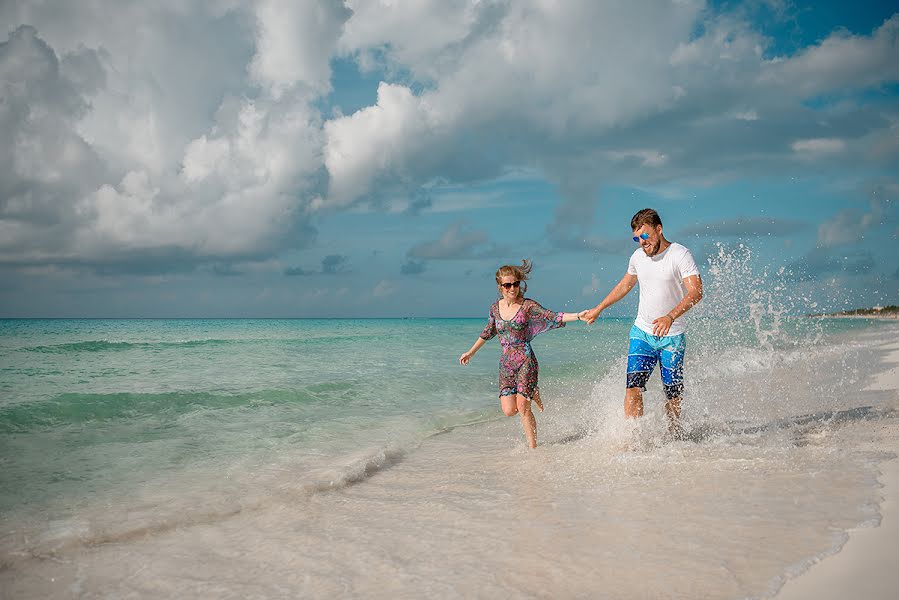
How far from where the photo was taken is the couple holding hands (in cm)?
575

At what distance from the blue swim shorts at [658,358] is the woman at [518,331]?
2.64 feet

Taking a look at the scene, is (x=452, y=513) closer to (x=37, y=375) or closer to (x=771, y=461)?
(x=771, y=461)

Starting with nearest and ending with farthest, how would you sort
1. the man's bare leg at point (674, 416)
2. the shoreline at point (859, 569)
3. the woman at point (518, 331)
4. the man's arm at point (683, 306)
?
the shoreline at point (859, 569)
the man's arm at point (683, 306)
the man's bare leg at point (674, 416)
the woman at point (518, 331)

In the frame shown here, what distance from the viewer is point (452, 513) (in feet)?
14.7

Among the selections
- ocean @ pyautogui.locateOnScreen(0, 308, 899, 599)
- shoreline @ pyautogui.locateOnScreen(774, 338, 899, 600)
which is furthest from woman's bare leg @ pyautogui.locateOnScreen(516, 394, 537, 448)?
shoreline @ pyautogui.locateOnScreen(774, 338, 899, 600)

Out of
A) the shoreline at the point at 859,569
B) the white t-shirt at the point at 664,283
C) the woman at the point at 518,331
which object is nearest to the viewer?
the shoreline at the point at 859,569

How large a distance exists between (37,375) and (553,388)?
14.3 meters

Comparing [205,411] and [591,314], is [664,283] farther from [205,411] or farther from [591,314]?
[205,411]

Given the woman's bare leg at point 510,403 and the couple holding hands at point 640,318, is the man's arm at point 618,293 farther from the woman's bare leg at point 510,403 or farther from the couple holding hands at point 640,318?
the woman's bare leg at point 510,403

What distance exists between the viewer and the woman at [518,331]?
639 centimetres

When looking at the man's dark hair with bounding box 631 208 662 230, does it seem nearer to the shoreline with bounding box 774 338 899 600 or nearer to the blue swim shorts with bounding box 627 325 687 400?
the blue swim shorts with bounding box 627 325 687 400

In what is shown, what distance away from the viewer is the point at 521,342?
6.45m

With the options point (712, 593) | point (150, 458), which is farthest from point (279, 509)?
point (712, 593)

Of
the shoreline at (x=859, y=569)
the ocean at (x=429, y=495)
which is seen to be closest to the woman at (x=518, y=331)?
the ocean at (x=429, y=495)
